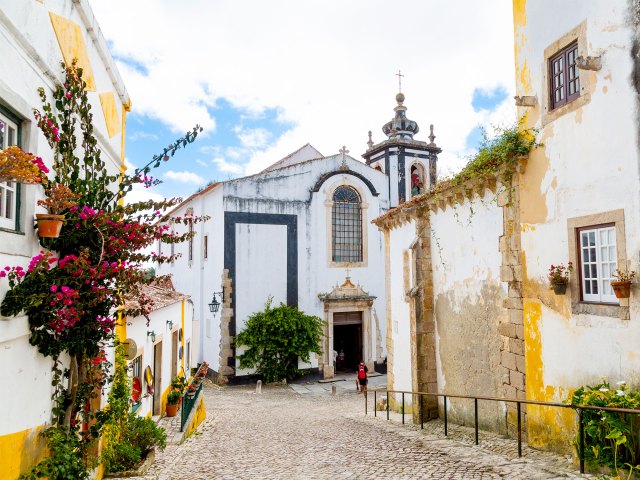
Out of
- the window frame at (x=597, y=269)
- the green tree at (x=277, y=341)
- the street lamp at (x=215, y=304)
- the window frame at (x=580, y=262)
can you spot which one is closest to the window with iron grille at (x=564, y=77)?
the window frame at (x=580, y=262)

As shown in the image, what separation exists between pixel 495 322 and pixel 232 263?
13.1 m

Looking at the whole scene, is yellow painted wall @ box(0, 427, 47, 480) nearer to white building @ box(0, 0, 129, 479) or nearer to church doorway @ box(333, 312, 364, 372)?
white building @ box(0, 0, 129, 479)

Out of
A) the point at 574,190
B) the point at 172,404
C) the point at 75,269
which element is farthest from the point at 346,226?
the point at 75,269

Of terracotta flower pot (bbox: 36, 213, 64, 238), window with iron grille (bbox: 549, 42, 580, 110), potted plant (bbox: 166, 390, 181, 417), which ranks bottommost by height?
potted plant (bbox: 166, 390, 181, 417)

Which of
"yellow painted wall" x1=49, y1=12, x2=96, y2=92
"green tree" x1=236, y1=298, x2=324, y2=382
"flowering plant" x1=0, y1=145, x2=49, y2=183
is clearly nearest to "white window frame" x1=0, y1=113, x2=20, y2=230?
"flowering plant" x1=0, y1=145, x2=49, y2=183

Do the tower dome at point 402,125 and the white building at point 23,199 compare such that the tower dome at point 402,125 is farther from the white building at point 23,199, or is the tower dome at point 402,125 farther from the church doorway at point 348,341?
the white building at point 23,199

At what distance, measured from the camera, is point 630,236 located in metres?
5.92

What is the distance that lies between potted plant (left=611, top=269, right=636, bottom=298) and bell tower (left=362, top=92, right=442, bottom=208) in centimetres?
1731

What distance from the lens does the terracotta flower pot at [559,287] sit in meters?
6.91

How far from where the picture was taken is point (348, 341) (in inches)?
915

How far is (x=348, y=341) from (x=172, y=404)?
1247 cm

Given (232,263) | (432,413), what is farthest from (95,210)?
(232,263)

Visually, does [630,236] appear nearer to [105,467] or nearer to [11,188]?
[11,188]

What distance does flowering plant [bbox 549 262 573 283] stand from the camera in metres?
6.89
